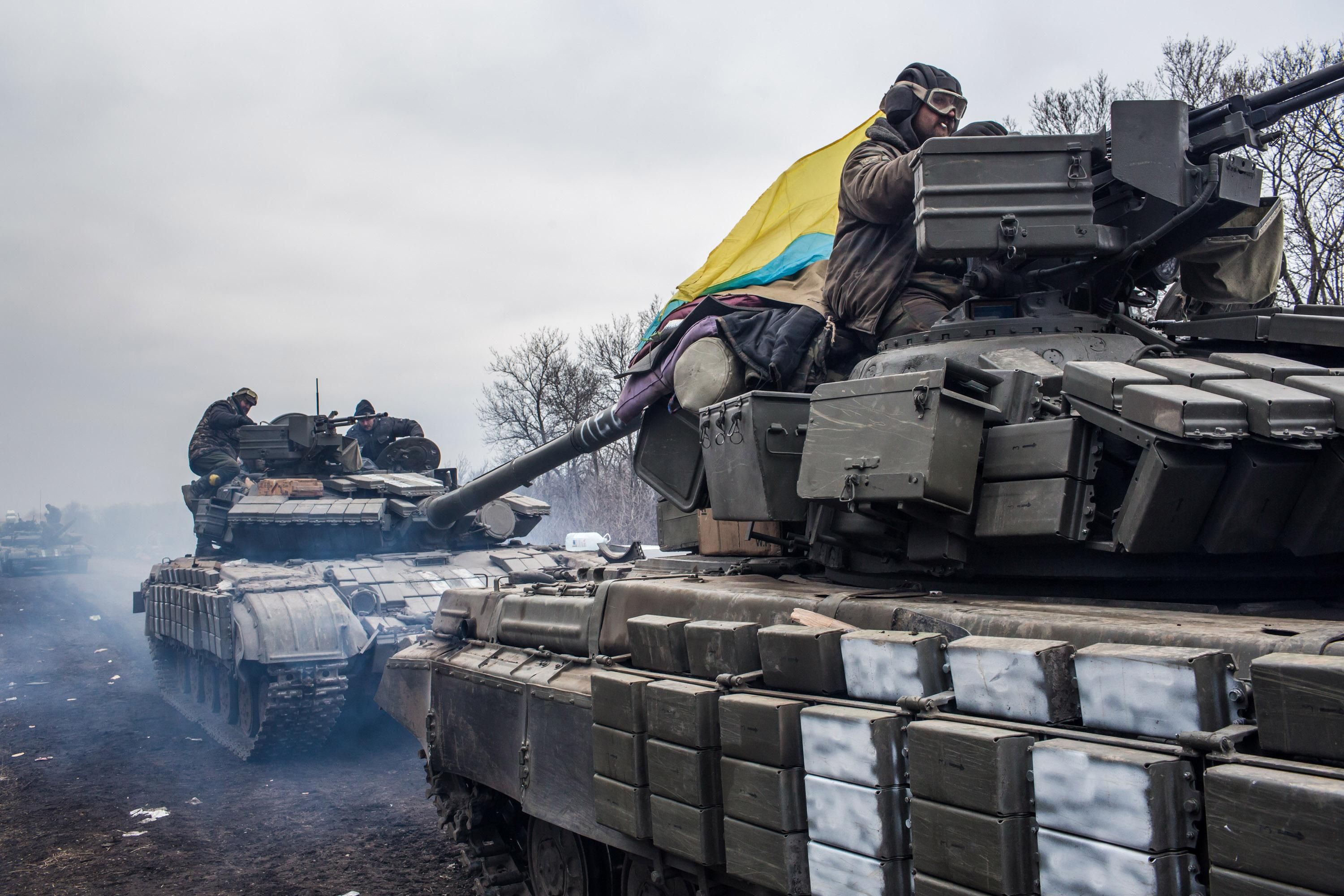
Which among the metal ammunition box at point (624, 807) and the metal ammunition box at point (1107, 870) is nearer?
the metal ammunition box at point (1107, 870)

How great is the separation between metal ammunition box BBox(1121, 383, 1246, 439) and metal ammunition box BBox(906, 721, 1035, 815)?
0.98 meters

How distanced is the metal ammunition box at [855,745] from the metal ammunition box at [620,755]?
3.50 ft

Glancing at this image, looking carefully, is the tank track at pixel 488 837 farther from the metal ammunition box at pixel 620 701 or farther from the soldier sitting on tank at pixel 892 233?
the soldier sitting on tank at pixel 892 233

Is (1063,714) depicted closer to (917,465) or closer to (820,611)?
(917,465)

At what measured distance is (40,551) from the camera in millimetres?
42375

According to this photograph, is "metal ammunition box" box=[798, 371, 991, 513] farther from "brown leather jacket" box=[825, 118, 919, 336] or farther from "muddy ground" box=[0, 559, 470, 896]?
"muddy ground" box=[0, 559, 470, 896]

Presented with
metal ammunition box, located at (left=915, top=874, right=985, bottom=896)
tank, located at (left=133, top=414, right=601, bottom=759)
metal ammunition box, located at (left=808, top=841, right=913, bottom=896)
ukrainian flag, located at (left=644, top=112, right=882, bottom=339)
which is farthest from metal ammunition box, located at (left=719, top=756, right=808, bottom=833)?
tank, located at (left=133, top=414, right=601, bottom=759)

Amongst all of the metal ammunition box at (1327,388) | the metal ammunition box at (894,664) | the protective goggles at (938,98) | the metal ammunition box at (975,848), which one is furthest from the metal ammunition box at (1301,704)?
the protective goggles at (938,98)

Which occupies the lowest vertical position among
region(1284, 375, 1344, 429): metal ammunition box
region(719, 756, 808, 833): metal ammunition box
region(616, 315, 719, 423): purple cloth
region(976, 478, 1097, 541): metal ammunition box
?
region(719, 756, 808, 833): metal ammunition box

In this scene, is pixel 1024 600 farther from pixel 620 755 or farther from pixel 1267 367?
pixel 620 755

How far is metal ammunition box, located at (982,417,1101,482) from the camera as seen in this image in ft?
12.3

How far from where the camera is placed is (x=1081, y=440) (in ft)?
12.3

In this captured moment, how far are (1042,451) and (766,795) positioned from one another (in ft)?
4.87

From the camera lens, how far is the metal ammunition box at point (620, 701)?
15.5ft
